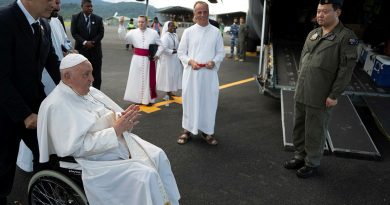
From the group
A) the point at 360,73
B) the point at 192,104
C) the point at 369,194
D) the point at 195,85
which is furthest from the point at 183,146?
the point at 360,73

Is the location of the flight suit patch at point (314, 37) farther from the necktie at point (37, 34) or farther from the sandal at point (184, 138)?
the necktie at point (37, 34)

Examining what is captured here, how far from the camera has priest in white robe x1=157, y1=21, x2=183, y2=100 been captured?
6.60 meters

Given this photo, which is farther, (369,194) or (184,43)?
(184,43)

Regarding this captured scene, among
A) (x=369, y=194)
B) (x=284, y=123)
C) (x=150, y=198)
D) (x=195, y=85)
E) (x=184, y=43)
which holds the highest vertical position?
(x=184, y=43)

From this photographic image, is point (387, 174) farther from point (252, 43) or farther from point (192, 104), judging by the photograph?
point (252, 43)

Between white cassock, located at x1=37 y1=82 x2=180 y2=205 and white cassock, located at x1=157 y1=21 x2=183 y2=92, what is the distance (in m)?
4.39

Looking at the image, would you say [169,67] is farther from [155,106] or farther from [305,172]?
[305,172]

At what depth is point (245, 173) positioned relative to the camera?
3.64m

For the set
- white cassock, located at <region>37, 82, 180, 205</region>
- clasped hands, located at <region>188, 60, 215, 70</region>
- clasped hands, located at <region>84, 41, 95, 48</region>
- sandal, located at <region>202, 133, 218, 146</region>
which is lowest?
sandal, located at <region>202, 133, 218, 146</region>

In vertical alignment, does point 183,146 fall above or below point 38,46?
below

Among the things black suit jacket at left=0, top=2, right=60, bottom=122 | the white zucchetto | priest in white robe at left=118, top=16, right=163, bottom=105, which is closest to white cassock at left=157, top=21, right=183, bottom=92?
priest in white robe at left=118, top=16, right=163, bottom=105

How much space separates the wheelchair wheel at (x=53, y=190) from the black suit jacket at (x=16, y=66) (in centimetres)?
46

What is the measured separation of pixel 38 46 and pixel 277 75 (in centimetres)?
460

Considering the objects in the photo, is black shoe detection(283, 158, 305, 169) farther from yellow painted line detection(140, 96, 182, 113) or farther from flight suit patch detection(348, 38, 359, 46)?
yellow painted line detection(140, 96, 182, 113)
